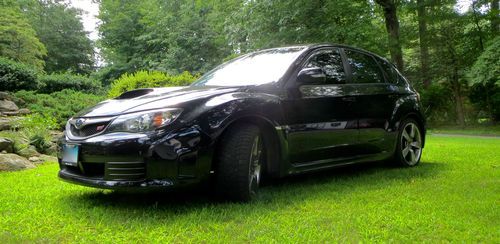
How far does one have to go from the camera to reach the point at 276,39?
14305 mm

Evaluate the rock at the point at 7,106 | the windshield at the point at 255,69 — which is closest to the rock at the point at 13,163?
the windshield at the point at 255,69

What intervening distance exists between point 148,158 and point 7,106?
836 centimetres

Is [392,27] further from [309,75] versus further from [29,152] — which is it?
[29,152]

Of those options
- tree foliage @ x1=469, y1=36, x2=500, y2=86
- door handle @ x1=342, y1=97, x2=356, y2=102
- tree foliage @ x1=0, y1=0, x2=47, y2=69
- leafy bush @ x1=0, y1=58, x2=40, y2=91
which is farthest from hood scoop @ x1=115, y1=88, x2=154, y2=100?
tree foliage @ x1=0, y1=0, x2=47, y2=69

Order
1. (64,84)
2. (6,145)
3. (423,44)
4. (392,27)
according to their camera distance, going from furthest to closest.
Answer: (423,44) → (64,84) → (392,27) → (6,145)

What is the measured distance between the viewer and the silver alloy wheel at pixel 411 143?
212 inches

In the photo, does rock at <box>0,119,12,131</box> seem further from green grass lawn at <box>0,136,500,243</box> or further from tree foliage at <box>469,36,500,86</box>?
tree foliage at <box>469,36,500,86</box>

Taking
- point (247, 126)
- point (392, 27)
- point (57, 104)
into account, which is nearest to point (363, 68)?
point (247, 126)

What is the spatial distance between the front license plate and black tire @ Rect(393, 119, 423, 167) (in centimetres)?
370

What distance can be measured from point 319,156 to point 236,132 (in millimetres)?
1092

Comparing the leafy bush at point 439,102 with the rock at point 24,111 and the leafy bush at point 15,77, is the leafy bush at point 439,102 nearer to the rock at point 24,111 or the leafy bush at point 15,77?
the leafy bush at point 15,77

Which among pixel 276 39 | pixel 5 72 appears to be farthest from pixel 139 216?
pixel 276 39

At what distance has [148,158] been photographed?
299cm

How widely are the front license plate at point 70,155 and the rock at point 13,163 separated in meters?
2.50
